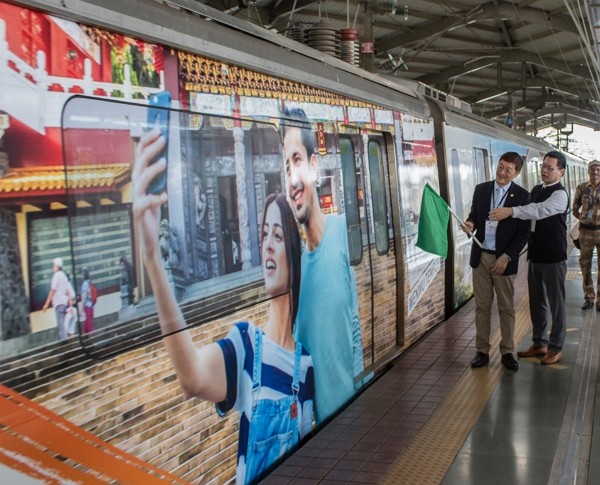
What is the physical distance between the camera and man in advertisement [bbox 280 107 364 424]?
4.57 meters

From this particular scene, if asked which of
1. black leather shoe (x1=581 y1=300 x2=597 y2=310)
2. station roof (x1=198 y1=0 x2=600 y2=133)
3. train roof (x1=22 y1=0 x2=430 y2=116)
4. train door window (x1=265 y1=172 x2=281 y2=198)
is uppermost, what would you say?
station roof (x1=198 y1=0 x2=600 y2=133)

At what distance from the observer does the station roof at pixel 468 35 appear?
15.1 metres

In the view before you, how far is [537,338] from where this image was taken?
279 inches

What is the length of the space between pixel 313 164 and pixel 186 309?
1.84 metres

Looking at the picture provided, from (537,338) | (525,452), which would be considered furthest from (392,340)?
(525,452)

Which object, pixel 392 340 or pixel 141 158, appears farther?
Answer: pixel 392 340

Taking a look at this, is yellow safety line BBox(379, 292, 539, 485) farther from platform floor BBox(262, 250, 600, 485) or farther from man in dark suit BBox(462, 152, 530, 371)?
man in dark suit BBox(462, 152, 530, 371)

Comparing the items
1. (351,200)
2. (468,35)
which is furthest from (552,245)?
(468,35)

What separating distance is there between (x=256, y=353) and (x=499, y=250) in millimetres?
3184

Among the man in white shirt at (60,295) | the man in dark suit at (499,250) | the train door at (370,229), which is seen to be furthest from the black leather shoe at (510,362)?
the man in white shirt at (60,295)

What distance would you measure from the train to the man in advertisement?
25mm

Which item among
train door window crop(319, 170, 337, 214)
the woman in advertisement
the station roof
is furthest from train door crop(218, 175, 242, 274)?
the station roof

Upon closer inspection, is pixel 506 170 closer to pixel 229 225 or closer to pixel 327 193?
pixel 327 193

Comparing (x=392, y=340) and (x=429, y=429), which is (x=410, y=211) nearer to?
(x=392, y=340)
